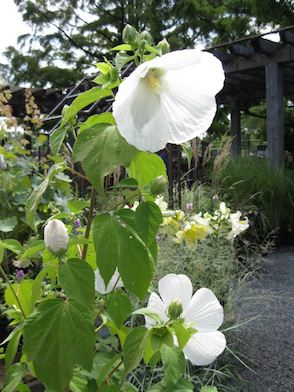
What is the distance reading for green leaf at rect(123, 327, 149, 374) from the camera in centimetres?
70

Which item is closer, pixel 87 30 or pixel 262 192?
pixel 262 192

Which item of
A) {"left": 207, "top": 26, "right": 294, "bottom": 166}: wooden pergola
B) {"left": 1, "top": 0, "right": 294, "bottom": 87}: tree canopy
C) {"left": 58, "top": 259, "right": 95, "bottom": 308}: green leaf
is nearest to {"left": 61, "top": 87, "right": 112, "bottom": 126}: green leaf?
{"left": 58, "top": 259, "right": 95, "bottom": 308}: green leaf

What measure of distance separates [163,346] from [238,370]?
64.4 inches

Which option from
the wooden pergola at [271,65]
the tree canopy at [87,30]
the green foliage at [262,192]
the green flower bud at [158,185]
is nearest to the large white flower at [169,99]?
the green flower bud at [158,185]

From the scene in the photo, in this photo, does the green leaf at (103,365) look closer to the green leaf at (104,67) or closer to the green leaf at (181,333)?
the green leaf at (181,333)

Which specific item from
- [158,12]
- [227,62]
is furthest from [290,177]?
[158,12]

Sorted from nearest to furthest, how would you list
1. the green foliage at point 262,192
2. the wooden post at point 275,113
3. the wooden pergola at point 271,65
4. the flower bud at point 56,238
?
1. the flower bud at point 56,238
2. the green foliage at point 262,192
3. the wooden pergola at point 271,65
4. the wooden post at point 275,113

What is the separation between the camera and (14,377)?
828 mm

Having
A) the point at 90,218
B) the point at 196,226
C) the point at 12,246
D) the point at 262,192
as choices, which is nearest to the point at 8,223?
the point at 196,226

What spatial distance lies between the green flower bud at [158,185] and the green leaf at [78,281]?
5.8 inches

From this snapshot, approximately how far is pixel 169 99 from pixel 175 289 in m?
0.38

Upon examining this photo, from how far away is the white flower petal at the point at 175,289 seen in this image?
0.87 meters

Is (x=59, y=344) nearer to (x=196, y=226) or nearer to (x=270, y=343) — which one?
(x=196, y=226)

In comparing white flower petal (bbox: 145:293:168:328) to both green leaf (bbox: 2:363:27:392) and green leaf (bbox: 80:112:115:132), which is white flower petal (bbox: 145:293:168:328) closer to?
green leaf (bbox: 2:363:27:392)
